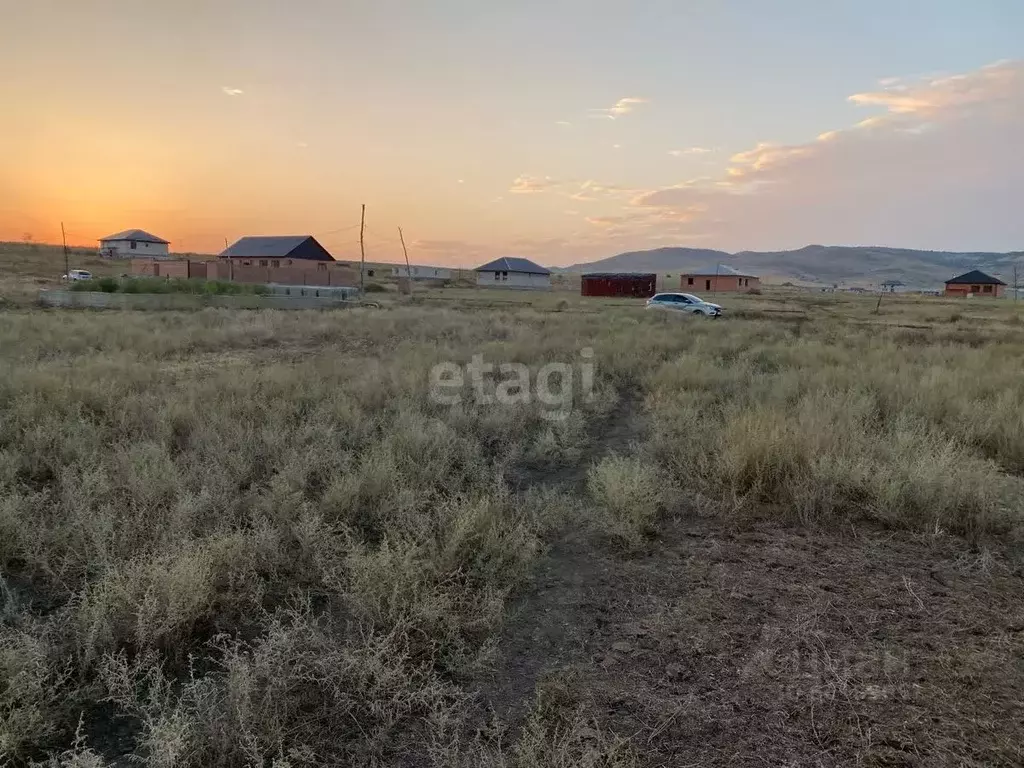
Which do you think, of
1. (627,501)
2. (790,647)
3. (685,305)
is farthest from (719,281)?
(790,647)

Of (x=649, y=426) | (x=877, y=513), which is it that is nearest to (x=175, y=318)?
(x=649, y=426)

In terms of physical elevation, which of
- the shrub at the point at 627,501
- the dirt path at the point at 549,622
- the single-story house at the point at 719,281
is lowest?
the dirt path at the point at 549,622

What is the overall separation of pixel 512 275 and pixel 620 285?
825 inches

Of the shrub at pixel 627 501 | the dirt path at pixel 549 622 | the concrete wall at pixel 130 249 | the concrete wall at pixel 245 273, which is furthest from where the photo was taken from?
the concrete wall at pixel 130 249

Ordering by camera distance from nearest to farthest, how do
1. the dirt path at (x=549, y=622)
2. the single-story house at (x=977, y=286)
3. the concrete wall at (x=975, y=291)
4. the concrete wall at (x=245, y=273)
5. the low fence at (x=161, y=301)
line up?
the dirt path at (x=549, y=622), the low fence at (x=161, y=301), the concrete wall at (x=245, y=273), the concrete wall at (x=975, y=291), the single-story house at (x=977, y=286)

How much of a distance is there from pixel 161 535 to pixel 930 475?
19.8 ft

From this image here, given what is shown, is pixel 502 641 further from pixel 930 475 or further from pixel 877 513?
pixel 930 475

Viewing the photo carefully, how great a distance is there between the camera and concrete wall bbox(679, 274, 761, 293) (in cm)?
7269

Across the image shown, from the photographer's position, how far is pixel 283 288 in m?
41.6

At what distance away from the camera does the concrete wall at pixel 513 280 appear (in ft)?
260

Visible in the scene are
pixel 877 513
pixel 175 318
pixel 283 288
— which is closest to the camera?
pixel 877 513

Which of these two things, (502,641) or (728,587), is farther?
(728,587)

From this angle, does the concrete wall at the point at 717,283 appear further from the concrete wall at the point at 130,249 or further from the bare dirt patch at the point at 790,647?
the concrete wall at the point at 130,249

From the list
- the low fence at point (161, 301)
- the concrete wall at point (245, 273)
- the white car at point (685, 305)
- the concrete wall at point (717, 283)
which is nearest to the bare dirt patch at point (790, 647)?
the white car at point (685, 305)
